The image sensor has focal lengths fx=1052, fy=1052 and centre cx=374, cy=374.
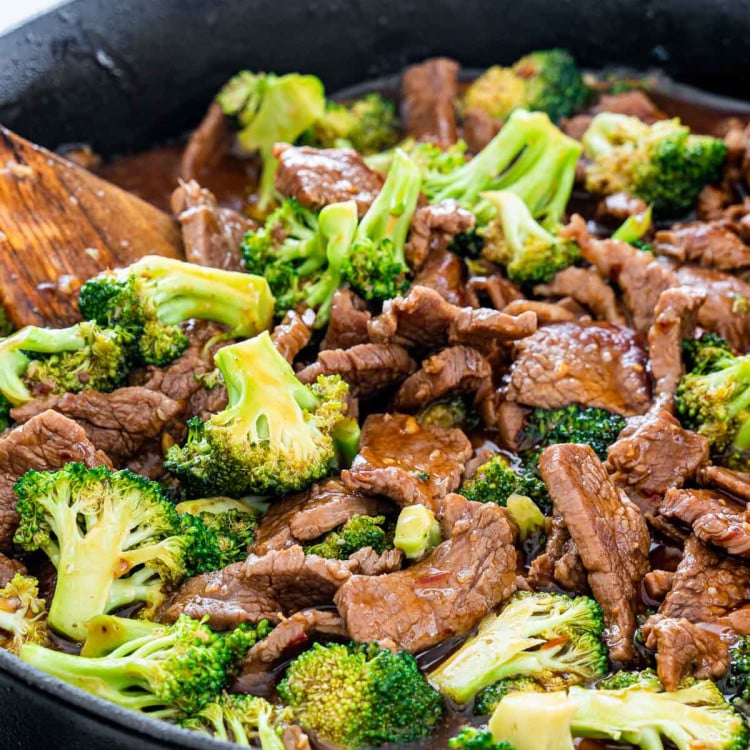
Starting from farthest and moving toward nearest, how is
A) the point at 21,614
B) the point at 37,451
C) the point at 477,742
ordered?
the point at 37,451 < the point at 21,614 < the point at 477,742

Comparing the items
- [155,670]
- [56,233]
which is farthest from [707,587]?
[56,233]

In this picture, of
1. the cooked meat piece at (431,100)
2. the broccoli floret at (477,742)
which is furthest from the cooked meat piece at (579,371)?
the cooked meat piece at (431,100)

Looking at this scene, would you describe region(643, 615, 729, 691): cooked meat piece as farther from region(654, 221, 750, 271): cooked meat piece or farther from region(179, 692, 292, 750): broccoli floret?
region(654, 221, 750, 271): cooked meat piece

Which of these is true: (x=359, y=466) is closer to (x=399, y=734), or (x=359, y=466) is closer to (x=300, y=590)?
(x=300, y=590)

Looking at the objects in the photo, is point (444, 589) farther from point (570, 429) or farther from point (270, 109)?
point (270, 109)

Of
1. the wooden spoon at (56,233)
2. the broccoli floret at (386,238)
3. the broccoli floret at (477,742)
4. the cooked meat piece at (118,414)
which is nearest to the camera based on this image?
the broccoli floret at (477,742)

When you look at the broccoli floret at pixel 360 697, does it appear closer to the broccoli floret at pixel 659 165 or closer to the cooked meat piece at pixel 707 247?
the cooked meat piece at pixel 707 247
